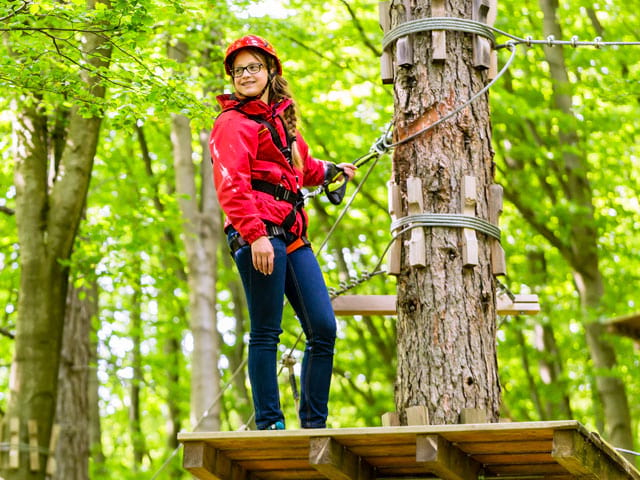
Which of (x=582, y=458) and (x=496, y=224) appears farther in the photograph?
(x=496, y=224)

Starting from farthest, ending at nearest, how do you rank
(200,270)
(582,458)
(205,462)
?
(200,270)
(205,462)
(582,458)

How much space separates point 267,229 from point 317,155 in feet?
33.0

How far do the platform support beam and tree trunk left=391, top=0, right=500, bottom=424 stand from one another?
2.69 feet

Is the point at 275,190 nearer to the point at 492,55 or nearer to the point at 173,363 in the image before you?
the point at 492,55

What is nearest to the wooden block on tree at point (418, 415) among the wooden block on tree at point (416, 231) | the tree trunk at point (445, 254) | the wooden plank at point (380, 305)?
the tree trunk at point (445, 254)

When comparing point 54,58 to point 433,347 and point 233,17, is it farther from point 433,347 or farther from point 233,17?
point 433,347

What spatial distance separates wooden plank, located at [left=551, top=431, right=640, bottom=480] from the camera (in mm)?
3643

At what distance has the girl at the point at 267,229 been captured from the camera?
4.34 metres

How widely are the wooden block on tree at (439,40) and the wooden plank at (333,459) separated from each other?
6.14ft

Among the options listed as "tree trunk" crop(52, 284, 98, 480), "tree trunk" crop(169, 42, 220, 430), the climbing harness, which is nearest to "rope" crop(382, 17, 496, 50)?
the climbing harness

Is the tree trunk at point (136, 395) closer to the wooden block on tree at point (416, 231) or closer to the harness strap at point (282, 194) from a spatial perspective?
the harness strap at point (282, 194)

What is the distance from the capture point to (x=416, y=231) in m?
4.56

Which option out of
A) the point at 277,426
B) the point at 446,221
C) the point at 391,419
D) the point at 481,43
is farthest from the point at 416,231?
the point at 277,426

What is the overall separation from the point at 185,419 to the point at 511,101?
1136 centimetres
